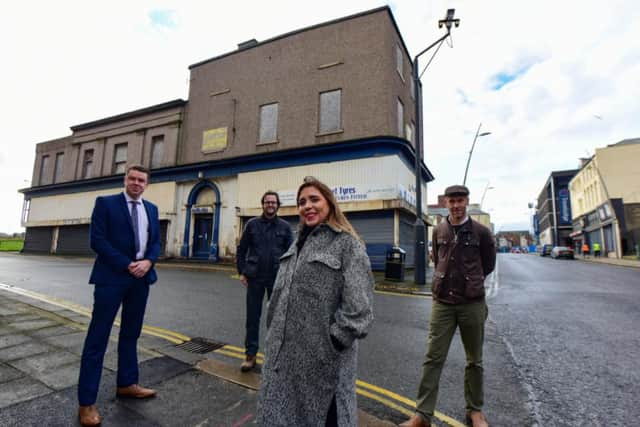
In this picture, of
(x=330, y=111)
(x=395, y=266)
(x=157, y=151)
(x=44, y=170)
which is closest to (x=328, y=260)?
(x=395, y=266)

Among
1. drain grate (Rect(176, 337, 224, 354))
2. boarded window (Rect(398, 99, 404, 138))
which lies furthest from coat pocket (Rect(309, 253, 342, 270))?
boarded window (Rect(398, 99, 404, 138))

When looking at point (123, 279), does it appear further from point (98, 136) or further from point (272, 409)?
point (98, 136)

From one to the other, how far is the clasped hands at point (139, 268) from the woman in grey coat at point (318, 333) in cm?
156

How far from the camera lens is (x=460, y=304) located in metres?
2.79

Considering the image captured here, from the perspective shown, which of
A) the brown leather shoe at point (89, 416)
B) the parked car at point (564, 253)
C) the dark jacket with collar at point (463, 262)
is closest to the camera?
the brown leather shoe at point (89, 416)

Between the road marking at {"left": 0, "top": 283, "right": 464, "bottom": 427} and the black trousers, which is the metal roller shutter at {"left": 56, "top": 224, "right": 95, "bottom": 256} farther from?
the black trousers

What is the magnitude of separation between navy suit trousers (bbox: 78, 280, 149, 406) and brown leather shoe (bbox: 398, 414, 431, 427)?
2491 mm

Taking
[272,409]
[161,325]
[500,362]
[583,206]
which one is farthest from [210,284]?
[583,206]

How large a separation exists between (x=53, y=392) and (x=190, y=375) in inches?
46.0

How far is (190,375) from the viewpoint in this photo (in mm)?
3379

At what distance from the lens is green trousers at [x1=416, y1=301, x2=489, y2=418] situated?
2680 mm

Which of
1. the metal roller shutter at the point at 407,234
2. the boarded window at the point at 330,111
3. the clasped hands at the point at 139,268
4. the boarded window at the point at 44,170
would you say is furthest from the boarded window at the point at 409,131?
the boarded window at the point at 44,170

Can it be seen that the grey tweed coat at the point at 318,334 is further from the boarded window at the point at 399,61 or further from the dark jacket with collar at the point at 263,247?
the boarded window at the point at 399,61

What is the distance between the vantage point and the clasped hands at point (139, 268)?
2740 millimetres
